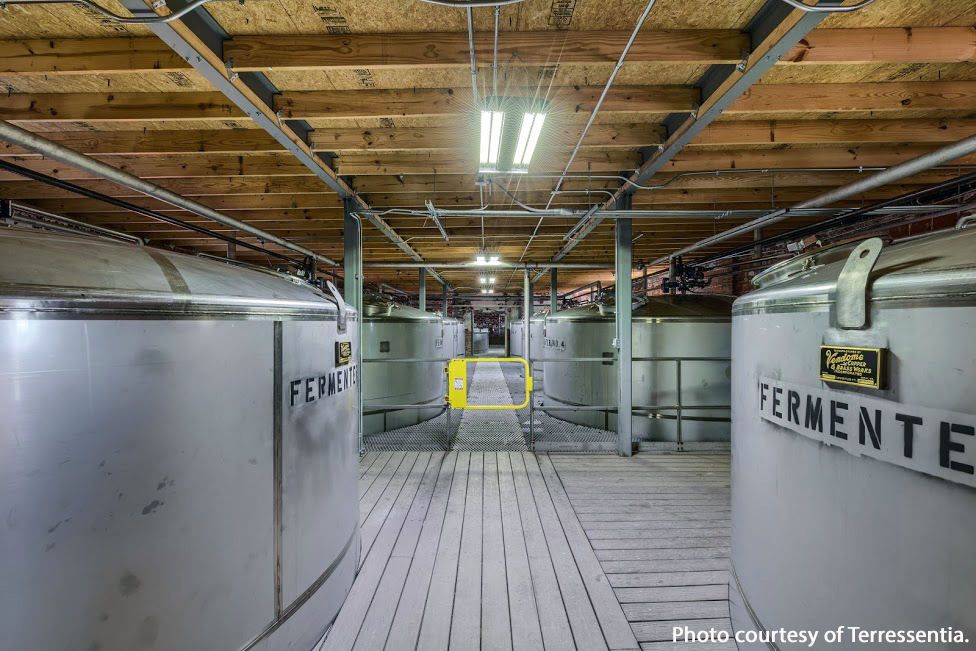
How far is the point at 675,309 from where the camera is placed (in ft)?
18.9

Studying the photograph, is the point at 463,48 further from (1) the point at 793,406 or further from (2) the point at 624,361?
(2) the point at 624,361

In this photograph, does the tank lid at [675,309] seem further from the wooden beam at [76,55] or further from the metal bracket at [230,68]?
the wooden beam at [76,55]

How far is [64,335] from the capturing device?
1210 millimetres

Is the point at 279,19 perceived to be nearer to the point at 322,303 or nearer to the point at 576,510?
the point at 322,303

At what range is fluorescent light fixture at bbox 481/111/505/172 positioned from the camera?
2760mm

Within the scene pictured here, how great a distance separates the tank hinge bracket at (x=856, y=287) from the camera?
3.85 feet

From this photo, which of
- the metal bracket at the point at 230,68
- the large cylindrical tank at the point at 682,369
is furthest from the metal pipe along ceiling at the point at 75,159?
the large cylindrical tank at the point at 682,369

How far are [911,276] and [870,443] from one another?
50 centimetres

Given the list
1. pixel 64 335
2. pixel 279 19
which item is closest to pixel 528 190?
pixel 279 19

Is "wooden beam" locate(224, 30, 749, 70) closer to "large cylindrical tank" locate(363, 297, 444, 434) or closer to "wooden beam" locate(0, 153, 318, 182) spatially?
"wooden beam" locate(0, 153, 318, 182)

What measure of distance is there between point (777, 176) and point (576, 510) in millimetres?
4394

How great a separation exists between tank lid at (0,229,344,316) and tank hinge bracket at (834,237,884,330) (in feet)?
7.09

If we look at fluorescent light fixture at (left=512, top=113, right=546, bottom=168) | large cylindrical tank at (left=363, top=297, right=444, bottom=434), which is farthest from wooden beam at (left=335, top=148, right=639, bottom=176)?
large cylindrical tank at (left=363, top=297, right=444, bottom=434)

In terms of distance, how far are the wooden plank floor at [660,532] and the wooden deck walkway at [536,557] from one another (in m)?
0.01
